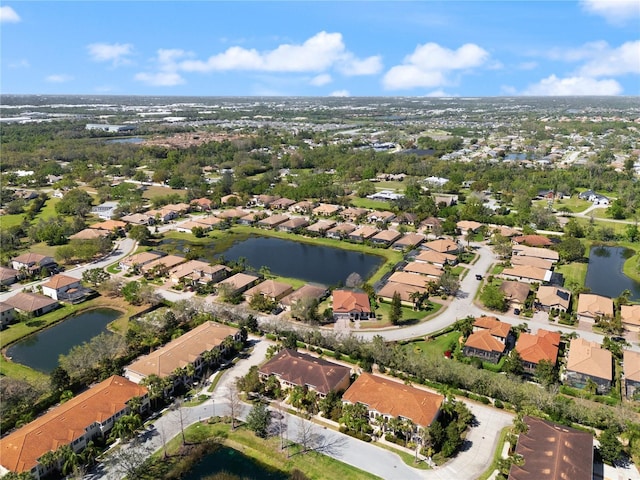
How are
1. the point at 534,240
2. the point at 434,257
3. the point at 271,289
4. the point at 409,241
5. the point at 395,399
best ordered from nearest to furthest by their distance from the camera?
the point at 395,399, the point at 271,289, the point at 434,257, the point at 534,240, the point at 409,241

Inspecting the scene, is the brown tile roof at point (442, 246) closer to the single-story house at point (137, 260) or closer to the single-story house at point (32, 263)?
the single-story house at point (137, 260)

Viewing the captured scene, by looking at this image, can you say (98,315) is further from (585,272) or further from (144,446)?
(585,272)

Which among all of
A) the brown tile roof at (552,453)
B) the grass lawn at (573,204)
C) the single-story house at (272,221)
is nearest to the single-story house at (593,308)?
the brown tile roof at (552,453)

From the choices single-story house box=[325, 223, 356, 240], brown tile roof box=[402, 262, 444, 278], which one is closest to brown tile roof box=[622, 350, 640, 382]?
brown tile roof box=[402, 262, 444, 278]

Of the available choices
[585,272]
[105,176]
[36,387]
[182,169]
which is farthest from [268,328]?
[105,176]

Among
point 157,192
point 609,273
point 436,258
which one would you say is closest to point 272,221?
point 436,258

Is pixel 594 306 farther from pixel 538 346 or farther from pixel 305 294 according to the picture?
pixel 305 294
